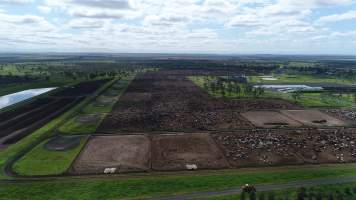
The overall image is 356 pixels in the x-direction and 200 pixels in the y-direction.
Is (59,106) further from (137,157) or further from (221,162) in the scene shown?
(221,162)

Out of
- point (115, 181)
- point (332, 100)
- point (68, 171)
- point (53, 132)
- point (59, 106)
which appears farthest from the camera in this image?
point (332, 100)

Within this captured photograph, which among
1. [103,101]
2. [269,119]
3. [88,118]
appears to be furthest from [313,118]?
[103,101]

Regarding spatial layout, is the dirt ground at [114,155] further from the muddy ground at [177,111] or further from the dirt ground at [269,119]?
the dirt ground at [269,119]

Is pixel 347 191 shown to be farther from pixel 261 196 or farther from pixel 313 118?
pixel 313 118

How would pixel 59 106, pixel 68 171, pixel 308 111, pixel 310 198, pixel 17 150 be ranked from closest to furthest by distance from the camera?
pixel 310 198
pixel 68 171
pixel 17 150
pixel 308 111
pixel 59 106

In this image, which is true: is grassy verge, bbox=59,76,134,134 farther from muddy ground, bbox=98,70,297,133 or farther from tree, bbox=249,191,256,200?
tree, bbox=249,191,256,200

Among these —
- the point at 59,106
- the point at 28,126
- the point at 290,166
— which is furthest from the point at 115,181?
the point at 59,106
